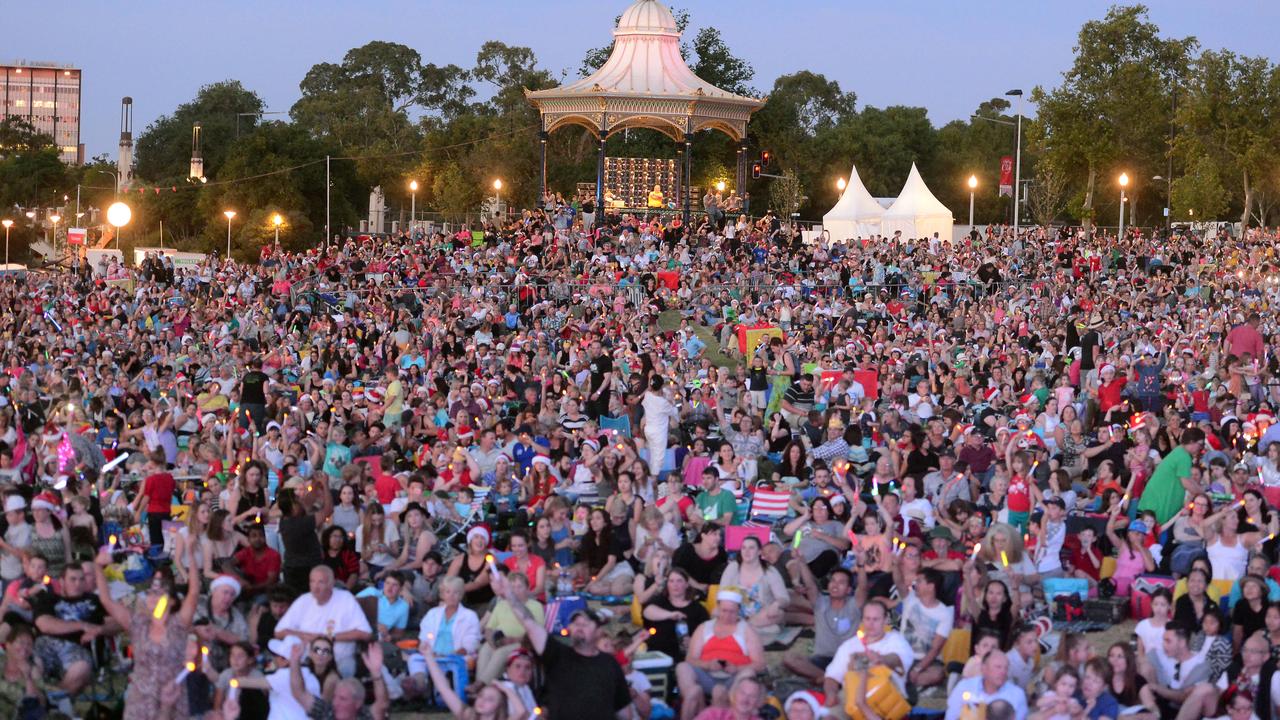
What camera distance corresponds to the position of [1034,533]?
11.1 metres

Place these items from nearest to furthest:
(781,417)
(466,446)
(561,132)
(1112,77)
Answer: (466,446) → (781,417) → (1112,77) → (561,132)

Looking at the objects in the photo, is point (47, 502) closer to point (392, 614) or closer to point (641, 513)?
point (392, 614)

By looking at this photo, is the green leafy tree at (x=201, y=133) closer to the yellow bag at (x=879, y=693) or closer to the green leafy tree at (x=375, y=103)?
the green leafy tree at (x=375, y=103)

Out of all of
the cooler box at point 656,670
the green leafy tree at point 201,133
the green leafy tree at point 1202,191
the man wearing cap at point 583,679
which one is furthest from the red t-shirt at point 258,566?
the green leafy tree at point 201,133

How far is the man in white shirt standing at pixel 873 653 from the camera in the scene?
8336 millimetres

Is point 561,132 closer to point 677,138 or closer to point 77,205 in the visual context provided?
point 677,138

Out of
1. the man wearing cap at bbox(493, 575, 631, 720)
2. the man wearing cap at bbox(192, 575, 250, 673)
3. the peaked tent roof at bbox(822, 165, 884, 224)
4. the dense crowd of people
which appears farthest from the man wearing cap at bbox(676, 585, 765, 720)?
the peaked tent roof at bbox(822, 165, 884, 224)

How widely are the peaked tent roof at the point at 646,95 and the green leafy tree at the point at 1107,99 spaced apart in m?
14.2

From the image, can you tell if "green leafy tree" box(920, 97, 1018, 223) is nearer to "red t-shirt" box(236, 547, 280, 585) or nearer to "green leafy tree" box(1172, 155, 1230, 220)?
"green leafy tree" box(1172, 155, 1230, 220)

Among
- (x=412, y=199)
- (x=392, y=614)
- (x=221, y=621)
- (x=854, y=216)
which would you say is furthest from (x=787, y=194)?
(x=221, y=621)

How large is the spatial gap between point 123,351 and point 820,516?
41.9 feet

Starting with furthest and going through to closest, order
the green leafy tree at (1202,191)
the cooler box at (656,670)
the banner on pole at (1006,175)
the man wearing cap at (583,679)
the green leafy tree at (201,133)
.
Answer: the green leafy tree at (201,133)
the banner on pole at (1006,175)
the green leafy tree at (1202,191)
the cooler box at (656,670)
the man wearing cap at (583,679)

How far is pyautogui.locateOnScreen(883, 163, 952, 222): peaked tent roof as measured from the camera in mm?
42156

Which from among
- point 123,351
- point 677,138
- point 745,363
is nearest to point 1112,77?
point 677,138
